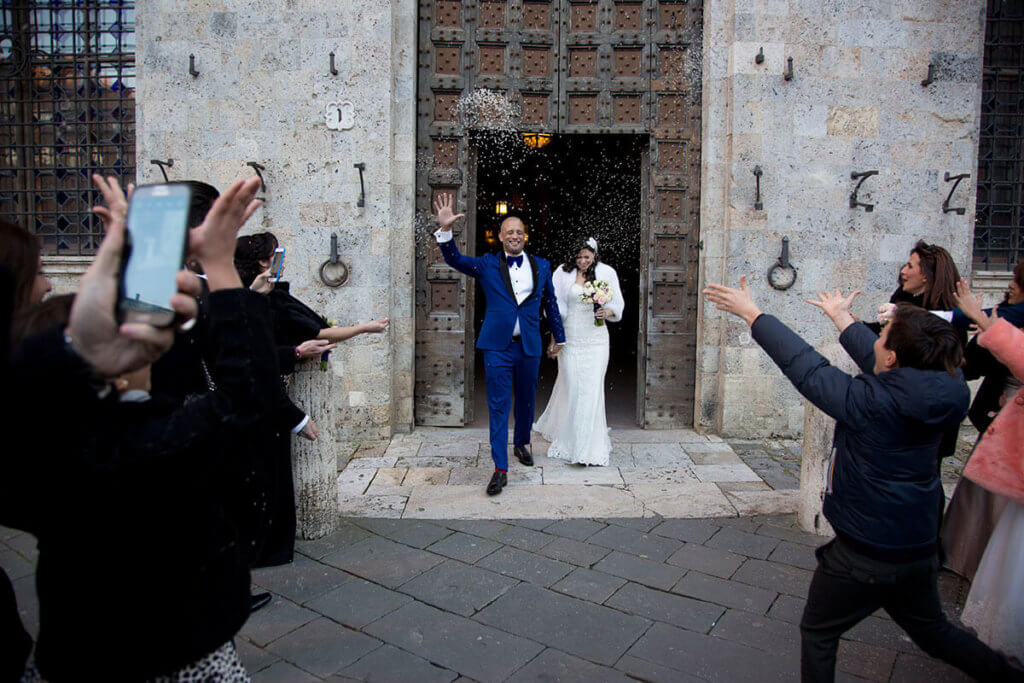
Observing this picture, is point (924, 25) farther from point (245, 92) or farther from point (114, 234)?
point (114, 234)

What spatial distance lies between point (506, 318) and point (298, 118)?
2901 mm

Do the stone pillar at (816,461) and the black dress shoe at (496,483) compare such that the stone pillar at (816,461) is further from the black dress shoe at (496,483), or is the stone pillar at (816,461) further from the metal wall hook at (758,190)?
the metal wall hook at (758,190)

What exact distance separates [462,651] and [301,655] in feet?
2.27

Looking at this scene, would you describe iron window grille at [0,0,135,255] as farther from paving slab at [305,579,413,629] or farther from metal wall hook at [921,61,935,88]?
metal wall hook at [921,61,935,88]

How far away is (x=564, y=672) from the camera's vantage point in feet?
9.51

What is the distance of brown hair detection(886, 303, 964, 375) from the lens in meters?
2.31

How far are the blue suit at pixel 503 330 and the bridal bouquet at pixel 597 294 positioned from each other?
15.3 inches

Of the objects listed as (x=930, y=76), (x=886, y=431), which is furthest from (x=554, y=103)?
(x=886, y=431)

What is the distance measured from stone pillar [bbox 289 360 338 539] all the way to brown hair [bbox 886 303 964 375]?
3.08m

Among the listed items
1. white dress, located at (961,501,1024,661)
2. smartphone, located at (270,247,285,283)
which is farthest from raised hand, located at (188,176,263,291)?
white dress, located at (961,501,1024,661)

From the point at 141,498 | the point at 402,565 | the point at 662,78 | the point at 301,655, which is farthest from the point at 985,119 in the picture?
the point at 141,498

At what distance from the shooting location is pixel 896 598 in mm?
2383

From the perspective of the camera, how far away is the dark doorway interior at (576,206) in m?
7.84

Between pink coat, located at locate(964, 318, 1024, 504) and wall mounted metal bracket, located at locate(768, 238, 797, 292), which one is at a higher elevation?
wall mounted metal bracket, located at locate(768, 238, 797, 292)
